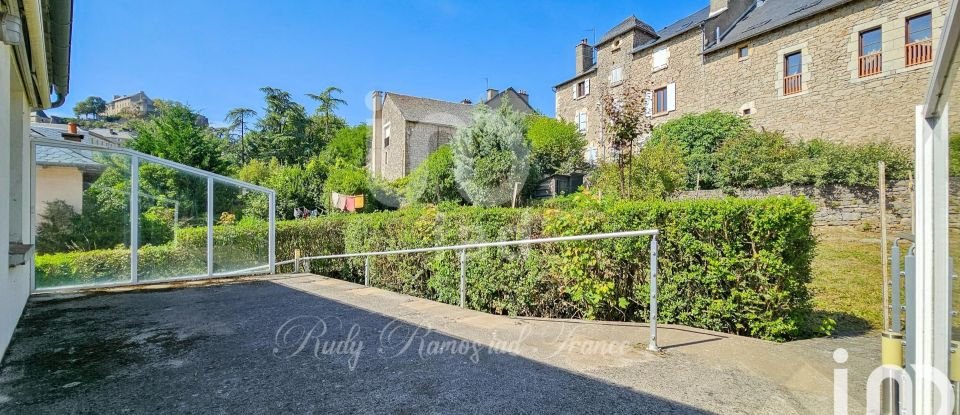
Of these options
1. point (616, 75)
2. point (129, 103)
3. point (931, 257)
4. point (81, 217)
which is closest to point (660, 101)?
point (616, 75)

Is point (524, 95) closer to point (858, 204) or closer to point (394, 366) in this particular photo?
point (858, 204)

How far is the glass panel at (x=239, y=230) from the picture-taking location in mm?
7908

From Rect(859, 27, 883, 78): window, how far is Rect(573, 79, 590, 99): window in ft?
41.3

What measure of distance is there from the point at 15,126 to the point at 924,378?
7.34 m

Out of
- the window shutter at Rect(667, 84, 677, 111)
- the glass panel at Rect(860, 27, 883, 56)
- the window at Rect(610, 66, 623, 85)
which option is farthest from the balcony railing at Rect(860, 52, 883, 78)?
Answer: the window at Rect(610, 66, 623, 85)

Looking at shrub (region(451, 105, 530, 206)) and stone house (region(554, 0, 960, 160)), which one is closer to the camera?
stone house (region(554, 0, 960, 160))

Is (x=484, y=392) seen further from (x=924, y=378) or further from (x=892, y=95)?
(x=892, y=95)

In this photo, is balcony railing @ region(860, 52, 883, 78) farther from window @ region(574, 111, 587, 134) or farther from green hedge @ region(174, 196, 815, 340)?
green hedge @ region(174, 196, 815, 340)

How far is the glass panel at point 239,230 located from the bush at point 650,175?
8.86m

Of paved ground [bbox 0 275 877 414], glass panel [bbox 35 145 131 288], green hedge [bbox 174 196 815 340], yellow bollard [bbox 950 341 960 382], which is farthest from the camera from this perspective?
glass panel [bbox 35 145 131 288]

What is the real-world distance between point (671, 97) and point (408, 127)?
15306mm

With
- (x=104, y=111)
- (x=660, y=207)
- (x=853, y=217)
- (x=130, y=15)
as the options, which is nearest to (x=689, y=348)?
(x=660, y=207)

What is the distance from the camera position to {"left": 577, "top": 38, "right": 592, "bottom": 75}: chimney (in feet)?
85.4

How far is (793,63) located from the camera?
16.6m
